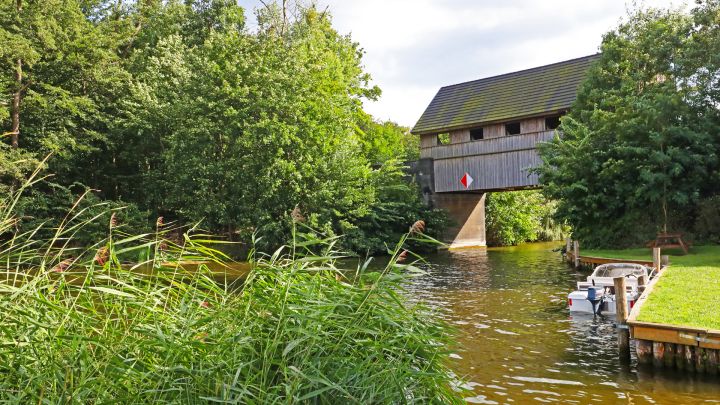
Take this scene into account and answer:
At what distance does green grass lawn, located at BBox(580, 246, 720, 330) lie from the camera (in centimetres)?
891

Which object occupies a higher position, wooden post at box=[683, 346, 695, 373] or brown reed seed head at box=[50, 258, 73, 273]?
brown reed seed head at box=[50, 258, 73, 273]

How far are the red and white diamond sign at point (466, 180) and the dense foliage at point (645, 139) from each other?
20.0ft

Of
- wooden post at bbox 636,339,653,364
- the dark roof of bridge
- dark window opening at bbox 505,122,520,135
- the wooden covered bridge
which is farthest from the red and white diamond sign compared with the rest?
wooden post at bbox 636,339,653,364

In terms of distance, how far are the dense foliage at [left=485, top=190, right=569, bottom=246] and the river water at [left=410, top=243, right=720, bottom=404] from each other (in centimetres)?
1870

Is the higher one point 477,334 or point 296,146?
point 296,146

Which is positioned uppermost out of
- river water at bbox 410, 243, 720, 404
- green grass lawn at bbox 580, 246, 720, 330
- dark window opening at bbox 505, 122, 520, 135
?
dark window opening at bbox 505, 122, 520, 135

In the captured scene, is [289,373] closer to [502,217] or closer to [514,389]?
[514,389]

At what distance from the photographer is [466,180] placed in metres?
32.1

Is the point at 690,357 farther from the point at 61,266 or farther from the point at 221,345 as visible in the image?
Answer: the point at 61,266

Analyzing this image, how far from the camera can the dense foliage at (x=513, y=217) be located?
3797 cm

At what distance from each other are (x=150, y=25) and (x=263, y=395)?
3443 centimetres

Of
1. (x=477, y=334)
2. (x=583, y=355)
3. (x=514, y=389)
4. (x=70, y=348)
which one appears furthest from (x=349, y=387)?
(x=477, y=334)

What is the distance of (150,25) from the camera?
34.2 metres

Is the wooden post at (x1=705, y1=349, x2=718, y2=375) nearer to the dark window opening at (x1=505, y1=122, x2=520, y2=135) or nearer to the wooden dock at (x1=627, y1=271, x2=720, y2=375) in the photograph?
the wooden dock at (x1=627, y1=271, x2=720, y2=375)
